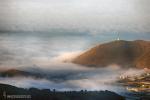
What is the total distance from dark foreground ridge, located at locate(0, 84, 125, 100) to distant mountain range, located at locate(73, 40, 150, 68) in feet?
1.05

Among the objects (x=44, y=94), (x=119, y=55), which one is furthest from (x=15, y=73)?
(x=119, y=55)

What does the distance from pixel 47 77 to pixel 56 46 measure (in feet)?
1.12

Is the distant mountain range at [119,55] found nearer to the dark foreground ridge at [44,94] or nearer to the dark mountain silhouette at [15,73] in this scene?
the dark foreground ridge at [44,94]

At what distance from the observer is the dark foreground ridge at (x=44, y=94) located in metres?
3.96

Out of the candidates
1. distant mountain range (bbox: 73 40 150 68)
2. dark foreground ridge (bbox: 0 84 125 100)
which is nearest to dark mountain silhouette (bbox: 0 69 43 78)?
dark foreground ridge (bbox: 0 84 125 100)

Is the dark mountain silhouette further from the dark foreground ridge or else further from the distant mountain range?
the distant mountain range

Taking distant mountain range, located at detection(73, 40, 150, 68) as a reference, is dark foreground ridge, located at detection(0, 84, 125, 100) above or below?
below

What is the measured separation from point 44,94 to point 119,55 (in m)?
0.90

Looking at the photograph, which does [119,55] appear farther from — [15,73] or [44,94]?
[15,73]

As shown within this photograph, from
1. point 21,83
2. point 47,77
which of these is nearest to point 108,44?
point 47,77

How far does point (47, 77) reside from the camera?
4.02 metres

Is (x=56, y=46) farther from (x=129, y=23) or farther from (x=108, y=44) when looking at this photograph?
(x=129, y=23)

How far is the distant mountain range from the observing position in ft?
13.1

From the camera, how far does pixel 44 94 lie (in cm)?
395
